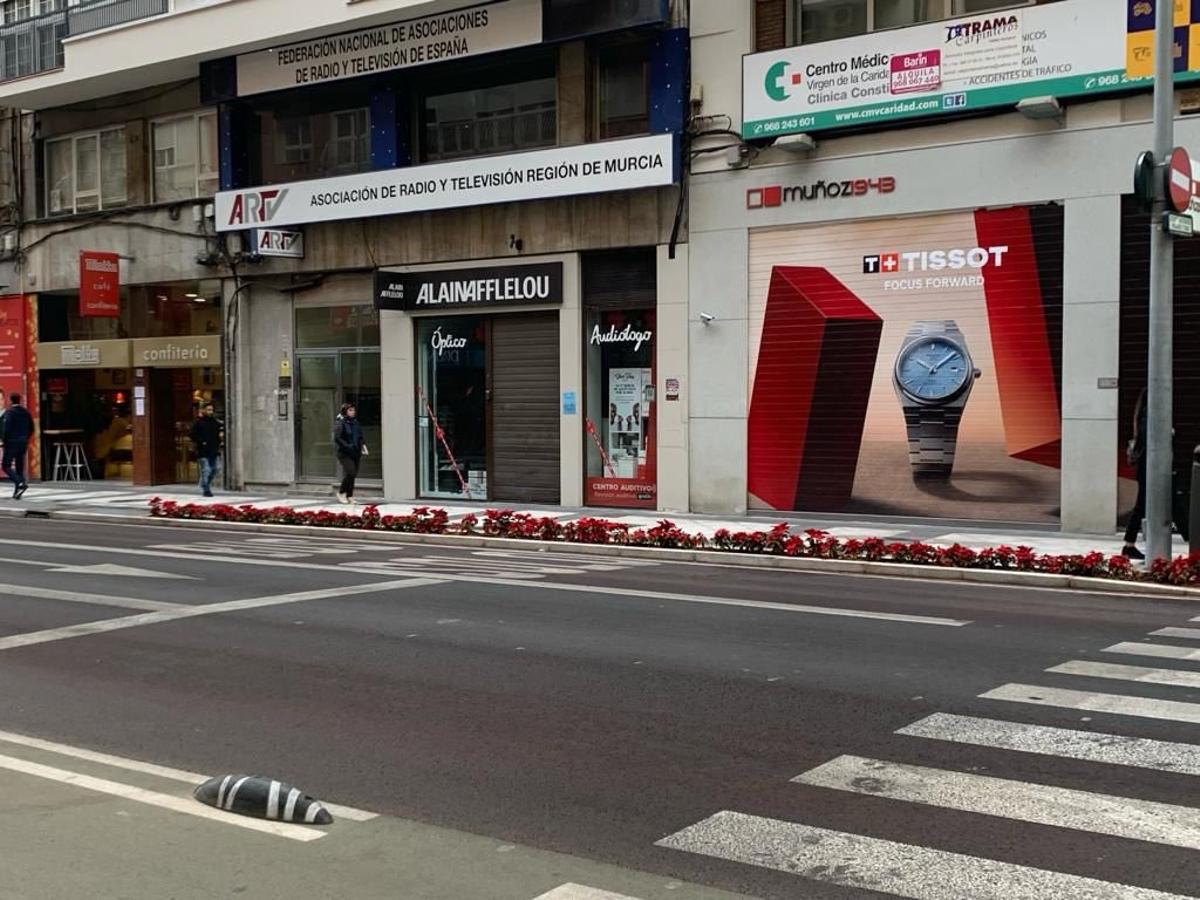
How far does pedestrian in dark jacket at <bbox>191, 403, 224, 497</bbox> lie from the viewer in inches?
917

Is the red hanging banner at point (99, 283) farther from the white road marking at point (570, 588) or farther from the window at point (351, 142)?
the white road marking at point (570, 588)

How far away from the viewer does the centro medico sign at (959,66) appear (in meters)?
15.4

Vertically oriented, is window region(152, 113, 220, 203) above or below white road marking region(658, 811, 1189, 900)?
above

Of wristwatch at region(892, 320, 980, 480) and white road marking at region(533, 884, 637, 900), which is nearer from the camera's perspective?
white road marking at region(533, 884, 637, 900)

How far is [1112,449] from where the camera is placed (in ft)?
52.0

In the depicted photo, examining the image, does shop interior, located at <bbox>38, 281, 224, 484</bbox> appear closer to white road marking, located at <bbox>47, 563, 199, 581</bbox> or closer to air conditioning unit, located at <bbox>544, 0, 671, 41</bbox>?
air conditioning unit, located at <bbox>544, 0, 671, 41</bbox>

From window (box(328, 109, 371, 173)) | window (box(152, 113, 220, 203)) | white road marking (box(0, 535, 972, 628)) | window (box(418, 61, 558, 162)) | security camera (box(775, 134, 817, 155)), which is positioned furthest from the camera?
window (box(152, 113, 220, 203))

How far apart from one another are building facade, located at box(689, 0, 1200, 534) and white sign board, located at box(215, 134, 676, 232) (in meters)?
1.05

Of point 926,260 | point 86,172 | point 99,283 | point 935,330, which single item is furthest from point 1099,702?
point 86,172

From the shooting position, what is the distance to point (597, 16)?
62.8ft

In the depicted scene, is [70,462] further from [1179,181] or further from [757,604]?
[1179,181]

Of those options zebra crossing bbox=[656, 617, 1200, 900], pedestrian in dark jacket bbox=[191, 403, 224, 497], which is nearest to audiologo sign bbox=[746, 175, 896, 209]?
pedestrian in dark jacket bbox=[191, 403, 224, 497]

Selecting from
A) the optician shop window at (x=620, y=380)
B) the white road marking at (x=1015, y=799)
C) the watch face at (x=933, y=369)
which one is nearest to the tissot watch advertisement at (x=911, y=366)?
the watch face at (x=933, y=369)

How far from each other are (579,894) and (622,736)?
6.81 ft
